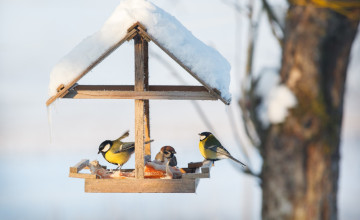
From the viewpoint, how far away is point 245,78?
2676mm

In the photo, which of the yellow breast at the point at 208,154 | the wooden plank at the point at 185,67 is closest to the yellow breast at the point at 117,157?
the yellow breast at the point at 208,154

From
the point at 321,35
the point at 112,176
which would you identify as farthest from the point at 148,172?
the point at 321,35

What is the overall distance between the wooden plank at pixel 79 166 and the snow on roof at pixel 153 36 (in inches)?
31.4

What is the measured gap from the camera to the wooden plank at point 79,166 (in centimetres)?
505

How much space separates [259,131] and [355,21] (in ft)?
2.77

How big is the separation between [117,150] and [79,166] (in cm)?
46

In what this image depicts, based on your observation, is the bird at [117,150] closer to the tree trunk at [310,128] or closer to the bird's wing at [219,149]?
the bird's wing at [219,149]

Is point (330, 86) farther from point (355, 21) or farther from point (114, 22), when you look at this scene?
point (114, 22)

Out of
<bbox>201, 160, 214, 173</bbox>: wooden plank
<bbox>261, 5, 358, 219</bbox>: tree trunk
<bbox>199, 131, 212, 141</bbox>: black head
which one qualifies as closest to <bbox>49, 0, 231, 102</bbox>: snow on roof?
<bbox>201, 160, 214, 173</bbox>: wooden plank

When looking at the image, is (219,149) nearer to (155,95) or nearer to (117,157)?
(117,157)

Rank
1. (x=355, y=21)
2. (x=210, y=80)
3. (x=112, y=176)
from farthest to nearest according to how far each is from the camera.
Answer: (x=112, y=176) → (x=210, y=80) → (x=355, y=21)

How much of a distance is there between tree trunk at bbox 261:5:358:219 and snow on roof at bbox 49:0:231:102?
6.22 feet

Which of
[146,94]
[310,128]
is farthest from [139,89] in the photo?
[310,128]

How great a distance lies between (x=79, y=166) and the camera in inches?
204
